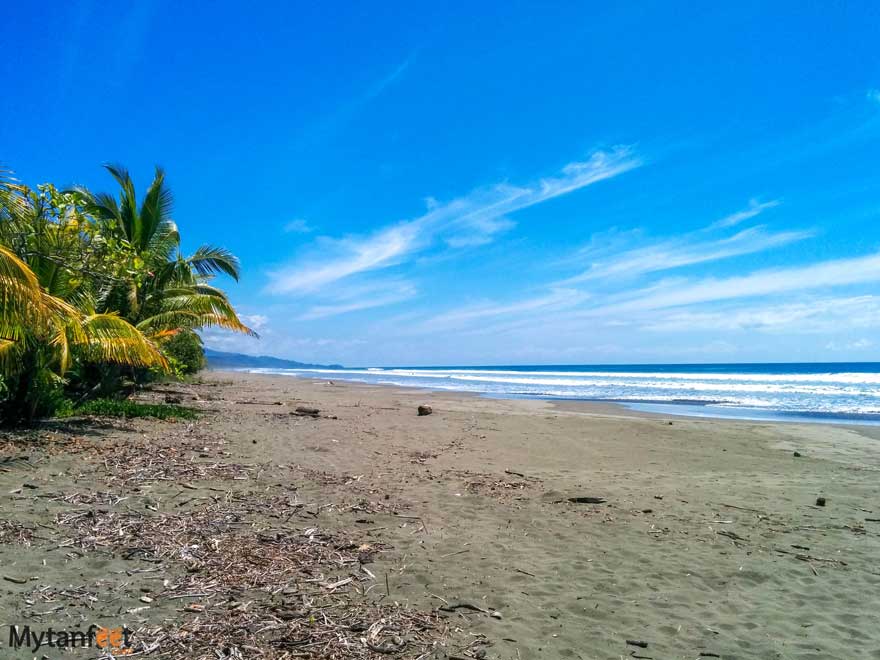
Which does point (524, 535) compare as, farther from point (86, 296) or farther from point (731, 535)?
point (86, 296)

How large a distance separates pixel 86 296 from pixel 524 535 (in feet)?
A: 31.9

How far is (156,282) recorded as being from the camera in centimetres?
1305

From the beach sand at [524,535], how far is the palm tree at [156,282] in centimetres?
342

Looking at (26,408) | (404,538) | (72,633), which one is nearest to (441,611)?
(404,538)

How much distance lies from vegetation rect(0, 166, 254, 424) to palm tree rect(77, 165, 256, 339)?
26mm

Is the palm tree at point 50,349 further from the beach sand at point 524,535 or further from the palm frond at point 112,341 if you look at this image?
the beach sand at point 524,535

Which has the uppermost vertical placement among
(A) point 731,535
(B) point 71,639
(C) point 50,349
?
(C) point 50,349

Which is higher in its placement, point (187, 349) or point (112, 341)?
point (187, 349)

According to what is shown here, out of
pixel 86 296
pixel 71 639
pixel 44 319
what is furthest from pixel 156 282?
pixel 71 639

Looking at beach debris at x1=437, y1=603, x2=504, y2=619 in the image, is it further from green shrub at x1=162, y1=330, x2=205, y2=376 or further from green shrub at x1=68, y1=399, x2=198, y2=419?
green shrub at x1=162, y1=330, x2=205, y2=376

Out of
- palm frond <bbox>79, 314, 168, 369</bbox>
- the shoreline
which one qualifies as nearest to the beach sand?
palm frond <bbox>79, 314, 168, 369</bbox>

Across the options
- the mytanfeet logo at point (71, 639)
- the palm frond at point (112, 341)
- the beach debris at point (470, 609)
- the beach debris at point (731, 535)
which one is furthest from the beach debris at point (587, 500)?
the palm frond at point (112, 341)

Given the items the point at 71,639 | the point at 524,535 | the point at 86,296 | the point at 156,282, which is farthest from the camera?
the point at 156,282

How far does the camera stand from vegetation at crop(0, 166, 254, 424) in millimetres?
6656
